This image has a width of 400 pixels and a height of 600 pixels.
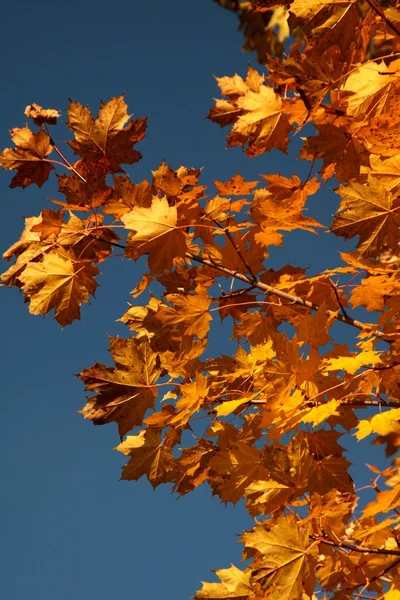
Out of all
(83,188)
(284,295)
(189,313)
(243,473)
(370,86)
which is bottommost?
(243,473)

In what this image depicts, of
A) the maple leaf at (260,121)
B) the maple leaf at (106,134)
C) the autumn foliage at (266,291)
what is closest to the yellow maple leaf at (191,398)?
the autumn foliage at (266,291)

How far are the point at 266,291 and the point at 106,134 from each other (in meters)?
0.81

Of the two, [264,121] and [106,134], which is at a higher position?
[106,134]

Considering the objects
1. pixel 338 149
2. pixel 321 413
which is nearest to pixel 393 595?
pixel 321 413

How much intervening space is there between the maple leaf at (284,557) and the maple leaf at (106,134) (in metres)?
1.35

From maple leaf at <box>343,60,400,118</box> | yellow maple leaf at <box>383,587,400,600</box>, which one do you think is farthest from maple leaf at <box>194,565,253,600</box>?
maple leaf at <box>343,60,400,118</box>

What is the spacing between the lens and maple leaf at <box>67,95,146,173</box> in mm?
2332

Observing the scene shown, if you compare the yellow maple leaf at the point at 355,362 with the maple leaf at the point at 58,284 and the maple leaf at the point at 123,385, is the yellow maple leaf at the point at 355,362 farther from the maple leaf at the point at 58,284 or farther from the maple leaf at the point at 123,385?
the maple leaf at the point at 58,284

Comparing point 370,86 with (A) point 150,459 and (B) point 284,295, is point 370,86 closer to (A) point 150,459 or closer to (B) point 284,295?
(B) point 284,295

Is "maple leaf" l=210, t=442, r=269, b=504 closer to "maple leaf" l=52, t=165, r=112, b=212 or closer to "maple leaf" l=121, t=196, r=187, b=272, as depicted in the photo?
"maple leaf" l=121, t=196, r=187, b=272

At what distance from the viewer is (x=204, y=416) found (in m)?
2.41

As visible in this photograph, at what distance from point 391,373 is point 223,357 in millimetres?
701

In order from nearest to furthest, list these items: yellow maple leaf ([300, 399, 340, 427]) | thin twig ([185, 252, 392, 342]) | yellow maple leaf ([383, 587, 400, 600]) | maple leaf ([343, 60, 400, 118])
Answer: yellow maple leaf ([383, 587, 400, 600]) < yellow maple leaf ([300, 399, 340, 427]) < maple leaf ([343, 60, 400, 118]) < thin twig ([185, 252, 392, 342])

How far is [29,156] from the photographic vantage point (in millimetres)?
2562
